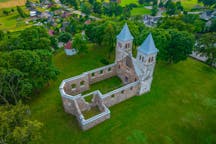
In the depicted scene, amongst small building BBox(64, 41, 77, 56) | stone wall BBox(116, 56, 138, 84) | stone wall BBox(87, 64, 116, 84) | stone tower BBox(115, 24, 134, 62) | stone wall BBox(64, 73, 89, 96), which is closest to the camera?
stone wall BBox(64, 73, 89, 96)

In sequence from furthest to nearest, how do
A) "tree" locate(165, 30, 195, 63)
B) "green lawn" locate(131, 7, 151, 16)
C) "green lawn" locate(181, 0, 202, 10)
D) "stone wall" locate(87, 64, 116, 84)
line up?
Result: 1. "green lawn" locate(181, 0, 202, 10)
2. "green lawn" locate(131, 7, 151, 16)
3. "tree" locate(165, 30, 195, 63)
4. "stone wall" locate(87, 64, 116, 84)

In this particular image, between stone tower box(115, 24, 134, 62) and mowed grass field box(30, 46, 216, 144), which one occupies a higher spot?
stone tower box(115, 24, 134, 62)

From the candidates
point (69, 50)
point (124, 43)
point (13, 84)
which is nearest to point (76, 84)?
point (13, 84)

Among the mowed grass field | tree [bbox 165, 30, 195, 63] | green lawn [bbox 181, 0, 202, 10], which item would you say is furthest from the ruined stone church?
green lawn [bbox 181, 0, 202, 10]

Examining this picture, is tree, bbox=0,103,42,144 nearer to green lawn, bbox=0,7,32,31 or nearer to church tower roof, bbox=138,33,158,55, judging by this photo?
church tower roof, bbox=138,33,158,55

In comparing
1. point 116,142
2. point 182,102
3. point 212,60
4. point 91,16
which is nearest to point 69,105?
point 116,142

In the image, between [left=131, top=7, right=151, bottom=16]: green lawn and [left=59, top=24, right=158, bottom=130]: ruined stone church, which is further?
[left=131, top=7, right=151, bottom=16]: green lawn
